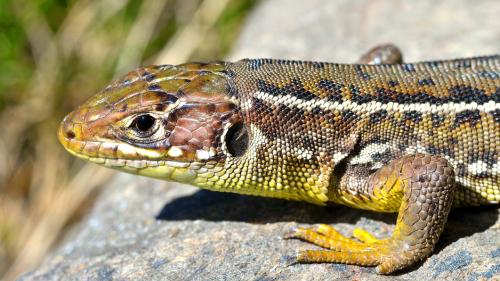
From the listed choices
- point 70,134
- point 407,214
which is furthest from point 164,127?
point 407,214

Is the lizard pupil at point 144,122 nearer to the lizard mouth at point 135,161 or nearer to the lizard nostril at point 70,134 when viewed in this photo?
the lizard mouth at point 135,161

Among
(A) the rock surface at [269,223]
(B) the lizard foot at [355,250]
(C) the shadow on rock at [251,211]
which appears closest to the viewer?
(B) the lizard foot at [355,250]

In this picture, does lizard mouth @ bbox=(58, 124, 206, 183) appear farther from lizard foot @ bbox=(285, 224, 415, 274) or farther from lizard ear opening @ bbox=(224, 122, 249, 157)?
lizard foot @ bbox=(285, 224, 415, 274)

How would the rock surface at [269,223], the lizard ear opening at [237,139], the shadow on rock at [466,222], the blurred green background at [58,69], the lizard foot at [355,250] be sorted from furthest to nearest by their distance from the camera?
the blurred green background at [58,69]
the lizard ear opening at [237,139]
the shadow on rock at [466,222]
the rock surface at [269,223]
the lizard foot at [355,250]

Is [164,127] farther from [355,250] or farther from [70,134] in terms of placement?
[355,250]

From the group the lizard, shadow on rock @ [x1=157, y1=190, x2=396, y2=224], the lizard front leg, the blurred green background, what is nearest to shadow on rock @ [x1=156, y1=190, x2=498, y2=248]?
shadow on rock @ [x1=157, y1=190, x2=396, y2=224]

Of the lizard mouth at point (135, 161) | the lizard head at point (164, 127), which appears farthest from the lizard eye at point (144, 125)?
the lizard mouth at point (135, 161)

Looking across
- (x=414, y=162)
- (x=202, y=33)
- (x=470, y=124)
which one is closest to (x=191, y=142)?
(x=414, y=162)

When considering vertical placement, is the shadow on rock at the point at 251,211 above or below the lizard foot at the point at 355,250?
above
